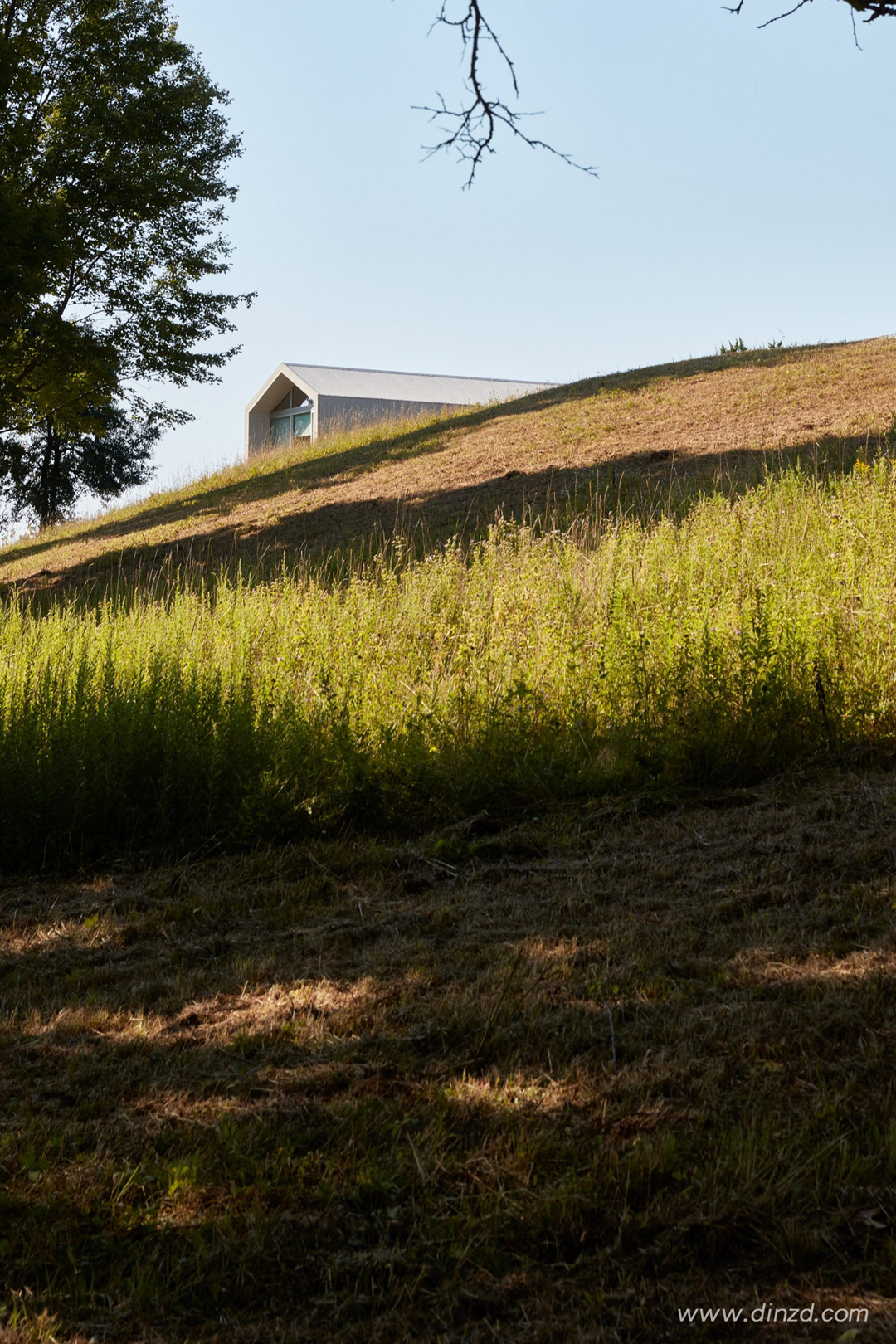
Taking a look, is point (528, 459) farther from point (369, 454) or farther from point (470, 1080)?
point (470, 1080)

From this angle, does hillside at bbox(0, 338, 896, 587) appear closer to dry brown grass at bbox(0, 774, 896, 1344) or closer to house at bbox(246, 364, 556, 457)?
dry brown grass at bbox(0, 774, 896, 1344)

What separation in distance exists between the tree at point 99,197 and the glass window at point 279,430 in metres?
17.1

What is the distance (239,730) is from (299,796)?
1.76 feet

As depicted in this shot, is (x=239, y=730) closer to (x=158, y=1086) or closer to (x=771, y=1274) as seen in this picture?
(x=158, y=1086)

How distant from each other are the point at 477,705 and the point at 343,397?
31.9 meters

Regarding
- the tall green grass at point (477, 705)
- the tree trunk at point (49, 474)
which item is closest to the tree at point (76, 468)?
the tree trunk at point (49, 474)

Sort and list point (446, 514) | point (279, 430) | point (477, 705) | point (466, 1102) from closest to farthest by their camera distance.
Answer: point (466, 1102) → point (477, 705) → point (446, 514) → point (279, 430)

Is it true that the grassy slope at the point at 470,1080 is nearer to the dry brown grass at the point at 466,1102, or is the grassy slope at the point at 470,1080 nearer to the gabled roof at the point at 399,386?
the dry brown grass at the point at 466,1102

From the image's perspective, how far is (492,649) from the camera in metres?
6.35

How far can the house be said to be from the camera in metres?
35.6

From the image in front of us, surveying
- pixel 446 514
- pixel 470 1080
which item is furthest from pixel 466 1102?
pixel 446 514

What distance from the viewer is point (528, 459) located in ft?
49.5

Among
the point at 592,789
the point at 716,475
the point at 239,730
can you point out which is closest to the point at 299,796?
the point at 239,730

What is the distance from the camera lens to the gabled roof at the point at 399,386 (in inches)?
1437
